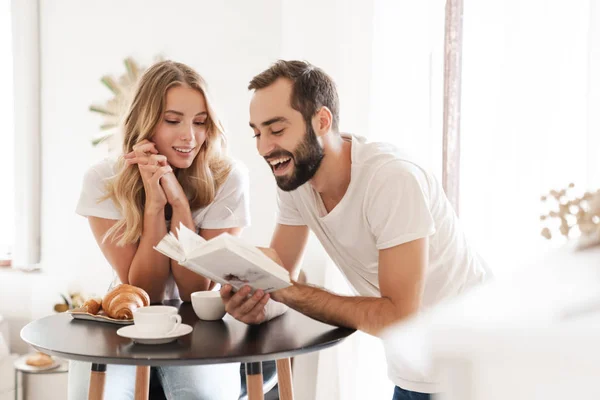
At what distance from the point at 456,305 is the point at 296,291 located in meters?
1.08

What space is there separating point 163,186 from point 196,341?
2.38 ft

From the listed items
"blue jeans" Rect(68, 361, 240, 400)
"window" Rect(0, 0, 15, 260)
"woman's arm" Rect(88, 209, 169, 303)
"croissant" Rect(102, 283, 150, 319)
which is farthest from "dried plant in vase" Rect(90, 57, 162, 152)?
"croissant" Rect(102, 283, 150, 319)

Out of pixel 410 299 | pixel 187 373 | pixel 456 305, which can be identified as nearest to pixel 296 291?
pixel 410 299

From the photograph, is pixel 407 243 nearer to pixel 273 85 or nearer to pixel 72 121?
pixel 273 85

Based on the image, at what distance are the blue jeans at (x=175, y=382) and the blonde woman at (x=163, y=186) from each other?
0.08m

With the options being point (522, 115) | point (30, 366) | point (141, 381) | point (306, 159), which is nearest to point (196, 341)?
point (141, 381)

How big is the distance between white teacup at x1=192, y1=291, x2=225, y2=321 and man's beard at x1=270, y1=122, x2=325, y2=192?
35cm

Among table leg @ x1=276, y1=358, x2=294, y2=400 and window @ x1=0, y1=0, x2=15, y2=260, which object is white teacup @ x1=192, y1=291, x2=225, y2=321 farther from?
window @ x1=0, y1=0, x2=15, y2=260

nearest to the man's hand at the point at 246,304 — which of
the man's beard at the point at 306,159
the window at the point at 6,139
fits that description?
the man's beard at the point at 306,159

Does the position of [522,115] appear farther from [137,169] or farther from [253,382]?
[137,169]

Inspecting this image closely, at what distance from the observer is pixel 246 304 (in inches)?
59.0

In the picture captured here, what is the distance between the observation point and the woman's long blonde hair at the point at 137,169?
2014mm

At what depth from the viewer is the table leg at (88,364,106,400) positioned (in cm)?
153

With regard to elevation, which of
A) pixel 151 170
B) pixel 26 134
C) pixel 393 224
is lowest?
pixel 393 224
